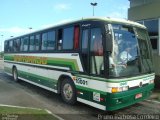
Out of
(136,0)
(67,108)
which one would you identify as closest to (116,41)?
(67,108)

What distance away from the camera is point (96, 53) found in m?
8.27

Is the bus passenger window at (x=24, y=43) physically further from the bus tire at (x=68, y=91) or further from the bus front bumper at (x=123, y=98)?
the bus front bumper at (x=123, y=98)

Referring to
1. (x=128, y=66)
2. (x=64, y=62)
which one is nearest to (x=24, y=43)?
(x=64, y=62)

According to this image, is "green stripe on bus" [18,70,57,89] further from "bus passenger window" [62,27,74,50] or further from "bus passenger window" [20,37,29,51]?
"bus passenger window" [62,27,74,50]

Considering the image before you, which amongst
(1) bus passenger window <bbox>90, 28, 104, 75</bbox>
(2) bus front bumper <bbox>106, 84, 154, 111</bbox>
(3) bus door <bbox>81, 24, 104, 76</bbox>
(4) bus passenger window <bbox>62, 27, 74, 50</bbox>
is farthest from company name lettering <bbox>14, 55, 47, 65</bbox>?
(2) bus front bumper <bbox>106, 84, 154, 111</bbox>

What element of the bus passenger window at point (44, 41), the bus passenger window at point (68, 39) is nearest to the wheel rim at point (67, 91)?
the bus passenger window at point (68, 39)

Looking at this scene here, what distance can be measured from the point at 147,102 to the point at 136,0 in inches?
304

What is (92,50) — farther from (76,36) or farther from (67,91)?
(67,91)

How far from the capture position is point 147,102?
10.3m

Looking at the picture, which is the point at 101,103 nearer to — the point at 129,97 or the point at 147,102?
the point at 129,97

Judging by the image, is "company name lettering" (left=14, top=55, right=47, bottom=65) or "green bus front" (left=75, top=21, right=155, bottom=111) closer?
"green bus front" (left=75, top=21, right=155, bottom=111)

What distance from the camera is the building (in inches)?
550

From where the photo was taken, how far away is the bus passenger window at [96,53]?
8062 mm

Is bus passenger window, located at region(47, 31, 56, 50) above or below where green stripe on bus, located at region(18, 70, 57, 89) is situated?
above
